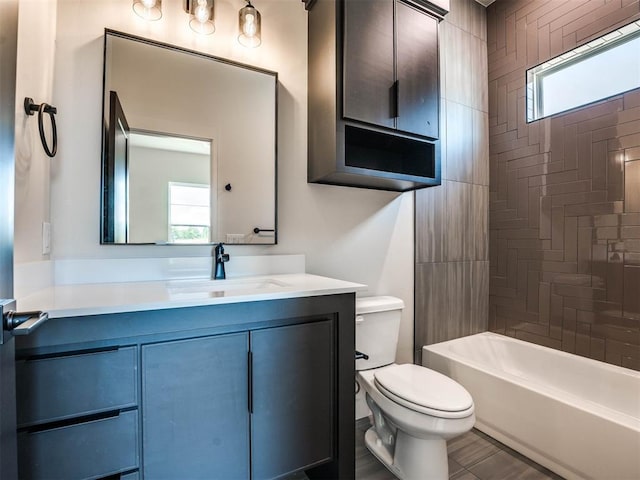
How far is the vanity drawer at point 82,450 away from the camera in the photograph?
0.84m

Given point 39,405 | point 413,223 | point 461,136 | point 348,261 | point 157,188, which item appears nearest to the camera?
point 39,405

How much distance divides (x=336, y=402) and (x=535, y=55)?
8.86 feet

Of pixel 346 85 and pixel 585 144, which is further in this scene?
pixel 585 144

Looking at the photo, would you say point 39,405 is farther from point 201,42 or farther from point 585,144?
point 585,144

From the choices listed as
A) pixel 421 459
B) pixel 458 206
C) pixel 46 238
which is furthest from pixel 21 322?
pixel 458 206

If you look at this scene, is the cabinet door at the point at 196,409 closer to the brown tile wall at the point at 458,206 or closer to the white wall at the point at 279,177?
the white wall at the point at 279,177

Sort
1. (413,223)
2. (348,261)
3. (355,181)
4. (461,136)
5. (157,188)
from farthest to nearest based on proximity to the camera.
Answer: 1. (461,136)
2. (413,223)
3. (348,261)
4. (355,181)
5. (157,188)

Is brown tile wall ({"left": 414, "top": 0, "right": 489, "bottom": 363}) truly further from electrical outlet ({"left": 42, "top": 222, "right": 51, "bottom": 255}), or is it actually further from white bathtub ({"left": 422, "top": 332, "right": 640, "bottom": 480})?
electrical outlet ({"left": 42, "top": 222, "right": 51, "bottom": 255})

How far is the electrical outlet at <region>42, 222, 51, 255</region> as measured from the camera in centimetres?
122

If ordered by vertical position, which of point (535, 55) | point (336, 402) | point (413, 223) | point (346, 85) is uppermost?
point (535, 55)

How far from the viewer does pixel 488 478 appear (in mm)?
1491

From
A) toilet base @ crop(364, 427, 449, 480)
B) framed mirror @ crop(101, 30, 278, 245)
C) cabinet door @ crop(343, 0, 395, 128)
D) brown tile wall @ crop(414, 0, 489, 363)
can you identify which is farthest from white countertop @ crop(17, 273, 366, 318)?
brown tile wall @ crop(414, 0, 489, 363)

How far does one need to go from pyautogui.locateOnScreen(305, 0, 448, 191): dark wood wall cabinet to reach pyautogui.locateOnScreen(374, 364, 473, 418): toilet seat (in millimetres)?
1032

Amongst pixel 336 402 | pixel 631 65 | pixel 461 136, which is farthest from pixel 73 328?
pixel 631 65
